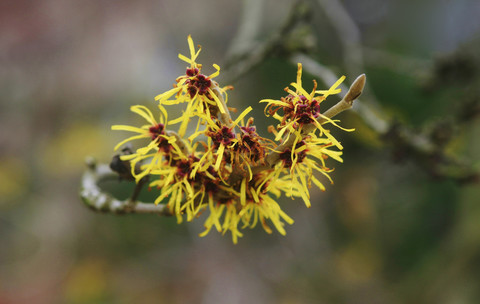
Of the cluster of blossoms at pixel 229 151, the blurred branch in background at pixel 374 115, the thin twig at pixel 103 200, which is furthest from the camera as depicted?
the blurred branch in background at pixel 374 115

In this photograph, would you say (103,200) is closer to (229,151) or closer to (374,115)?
(229,151)

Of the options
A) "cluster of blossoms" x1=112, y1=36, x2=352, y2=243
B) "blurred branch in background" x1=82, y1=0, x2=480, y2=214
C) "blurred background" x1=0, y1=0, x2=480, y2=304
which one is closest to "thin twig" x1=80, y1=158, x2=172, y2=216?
"cluster of blossoms" x1=112, y1=36, x2=352, y2=243

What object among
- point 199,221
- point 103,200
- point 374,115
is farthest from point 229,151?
point 199,221

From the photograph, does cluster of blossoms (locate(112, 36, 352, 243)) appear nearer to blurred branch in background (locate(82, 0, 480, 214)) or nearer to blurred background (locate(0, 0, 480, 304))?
blurred branch in background (locate(82, 0, 480, 214))

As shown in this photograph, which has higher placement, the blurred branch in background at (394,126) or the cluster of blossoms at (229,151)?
the blurred branch in background at (394,126)

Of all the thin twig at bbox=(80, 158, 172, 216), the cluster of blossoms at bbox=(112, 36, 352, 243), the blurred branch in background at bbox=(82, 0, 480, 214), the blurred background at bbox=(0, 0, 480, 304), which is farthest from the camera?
the blurred background at bbox=(0, 0, 480, 304)

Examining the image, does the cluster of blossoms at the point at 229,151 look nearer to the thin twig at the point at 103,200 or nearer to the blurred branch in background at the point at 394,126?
the thin twig at the point at 103,200

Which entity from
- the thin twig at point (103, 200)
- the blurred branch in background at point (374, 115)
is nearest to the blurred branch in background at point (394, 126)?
the blurred branch in background at point (374, 115)
